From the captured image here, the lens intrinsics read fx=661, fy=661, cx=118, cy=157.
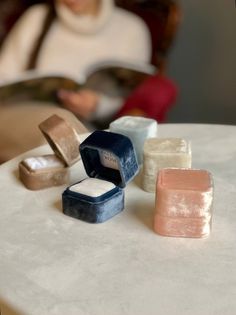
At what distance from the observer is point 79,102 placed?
5.35ft

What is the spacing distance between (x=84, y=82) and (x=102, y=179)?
76cm

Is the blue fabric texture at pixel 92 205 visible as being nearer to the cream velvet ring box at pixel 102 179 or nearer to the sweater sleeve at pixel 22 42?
the cream velvet ring box at pixel 102 179

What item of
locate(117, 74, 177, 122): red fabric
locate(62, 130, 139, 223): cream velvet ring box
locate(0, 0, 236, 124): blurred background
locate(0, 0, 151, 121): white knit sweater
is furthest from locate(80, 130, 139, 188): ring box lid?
locate(0, 0, 236, 124): blurred background

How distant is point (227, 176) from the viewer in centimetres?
105

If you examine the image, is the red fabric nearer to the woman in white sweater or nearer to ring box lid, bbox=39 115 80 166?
the woman in white sweater

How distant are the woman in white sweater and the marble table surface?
0.77m

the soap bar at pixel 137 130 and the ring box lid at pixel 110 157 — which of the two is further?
the soap bar at pixel 137 130

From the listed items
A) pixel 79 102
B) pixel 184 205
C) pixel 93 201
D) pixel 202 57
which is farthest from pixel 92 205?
pixel 202 57

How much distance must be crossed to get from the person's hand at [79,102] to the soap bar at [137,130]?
56 centimetres

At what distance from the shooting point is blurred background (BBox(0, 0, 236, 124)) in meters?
1.88

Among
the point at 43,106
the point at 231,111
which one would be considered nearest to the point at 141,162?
the point at 43,106

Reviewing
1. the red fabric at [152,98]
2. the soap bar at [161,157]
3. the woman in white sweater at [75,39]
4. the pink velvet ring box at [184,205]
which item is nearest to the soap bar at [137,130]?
the soap bar at [161,157]

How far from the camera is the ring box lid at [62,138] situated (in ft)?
3.31

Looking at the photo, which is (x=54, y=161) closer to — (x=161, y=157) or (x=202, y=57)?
(x=161, y=157)
